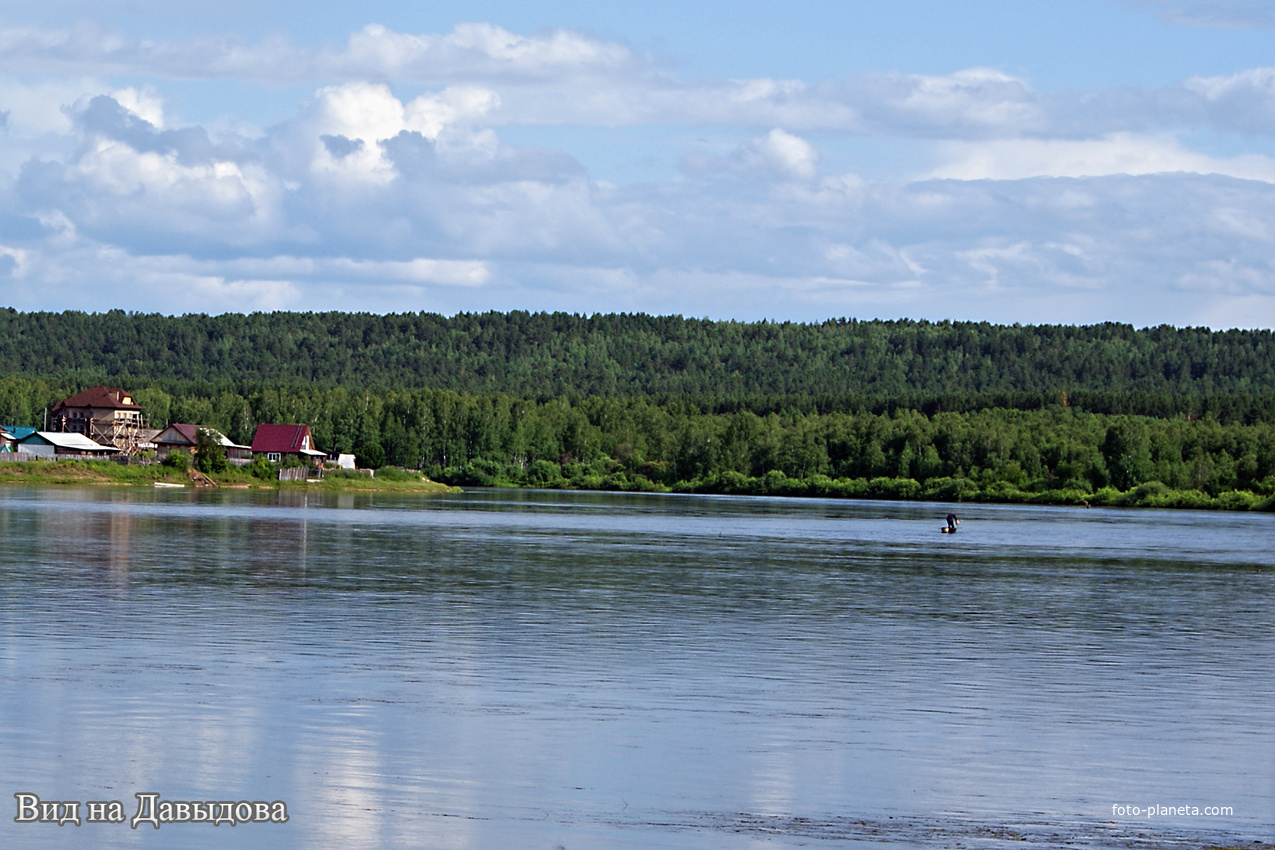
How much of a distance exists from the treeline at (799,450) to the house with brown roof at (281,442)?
7.06 metres

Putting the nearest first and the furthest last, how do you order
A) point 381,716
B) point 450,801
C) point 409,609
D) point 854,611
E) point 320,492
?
point 450,801 < point 381,716 < point 409,609 < point 854,611 < point 320,492

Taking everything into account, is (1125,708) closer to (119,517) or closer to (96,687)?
(96,687)

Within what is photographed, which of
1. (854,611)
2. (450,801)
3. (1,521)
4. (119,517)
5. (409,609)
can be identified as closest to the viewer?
(450,801)

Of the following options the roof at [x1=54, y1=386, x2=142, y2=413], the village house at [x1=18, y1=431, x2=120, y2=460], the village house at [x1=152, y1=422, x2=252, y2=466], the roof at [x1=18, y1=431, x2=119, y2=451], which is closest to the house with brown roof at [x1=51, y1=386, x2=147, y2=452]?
the roof at [x1=54, y1=386, x2=142, y2=413]

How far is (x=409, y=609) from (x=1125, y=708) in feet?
51.9

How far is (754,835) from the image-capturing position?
41.5 feet

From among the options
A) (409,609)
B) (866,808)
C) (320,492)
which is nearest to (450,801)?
(866,808)

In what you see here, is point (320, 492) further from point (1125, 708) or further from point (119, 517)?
point (1125, 708)

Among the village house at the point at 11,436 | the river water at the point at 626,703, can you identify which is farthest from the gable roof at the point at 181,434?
the river water at the point at 626,703

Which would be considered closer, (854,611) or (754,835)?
(754,835)

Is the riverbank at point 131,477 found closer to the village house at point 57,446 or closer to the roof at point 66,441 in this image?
the village house at point 57,446

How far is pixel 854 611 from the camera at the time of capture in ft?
111

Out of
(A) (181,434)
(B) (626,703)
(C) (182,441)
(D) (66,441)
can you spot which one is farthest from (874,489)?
(B) (626,703)

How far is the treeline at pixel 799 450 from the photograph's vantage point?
159625 millimetres
